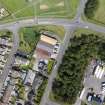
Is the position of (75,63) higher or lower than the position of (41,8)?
lower

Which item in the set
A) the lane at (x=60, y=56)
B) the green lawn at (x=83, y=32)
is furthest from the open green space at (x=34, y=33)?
→ the green lawn at (x=83, y=32)

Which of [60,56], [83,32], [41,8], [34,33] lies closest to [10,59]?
[34,33]

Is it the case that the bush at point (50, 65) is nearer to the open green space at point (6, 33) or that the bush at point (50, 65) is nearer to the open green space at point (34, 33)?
the open green space at point (34, 33)

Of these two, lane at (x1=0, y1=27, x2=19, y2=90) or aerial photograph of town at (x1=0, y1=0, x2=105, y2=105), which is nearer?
aerial photograph of town at (x1=0, y1=0, x2=105, y2=105)

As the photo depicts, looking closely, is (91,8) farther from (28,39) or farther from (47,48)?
(28,39)

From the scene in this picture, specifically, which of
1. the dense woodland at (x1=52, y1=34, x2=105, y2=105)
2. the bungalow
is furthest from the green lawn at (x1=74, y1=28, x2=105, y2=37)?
the bungalow

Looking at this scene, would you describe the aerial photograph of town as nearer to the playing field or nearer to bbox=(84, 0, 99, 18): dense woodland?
the playing field

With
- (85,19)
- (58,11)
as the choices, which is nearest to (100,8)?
(85,19)
